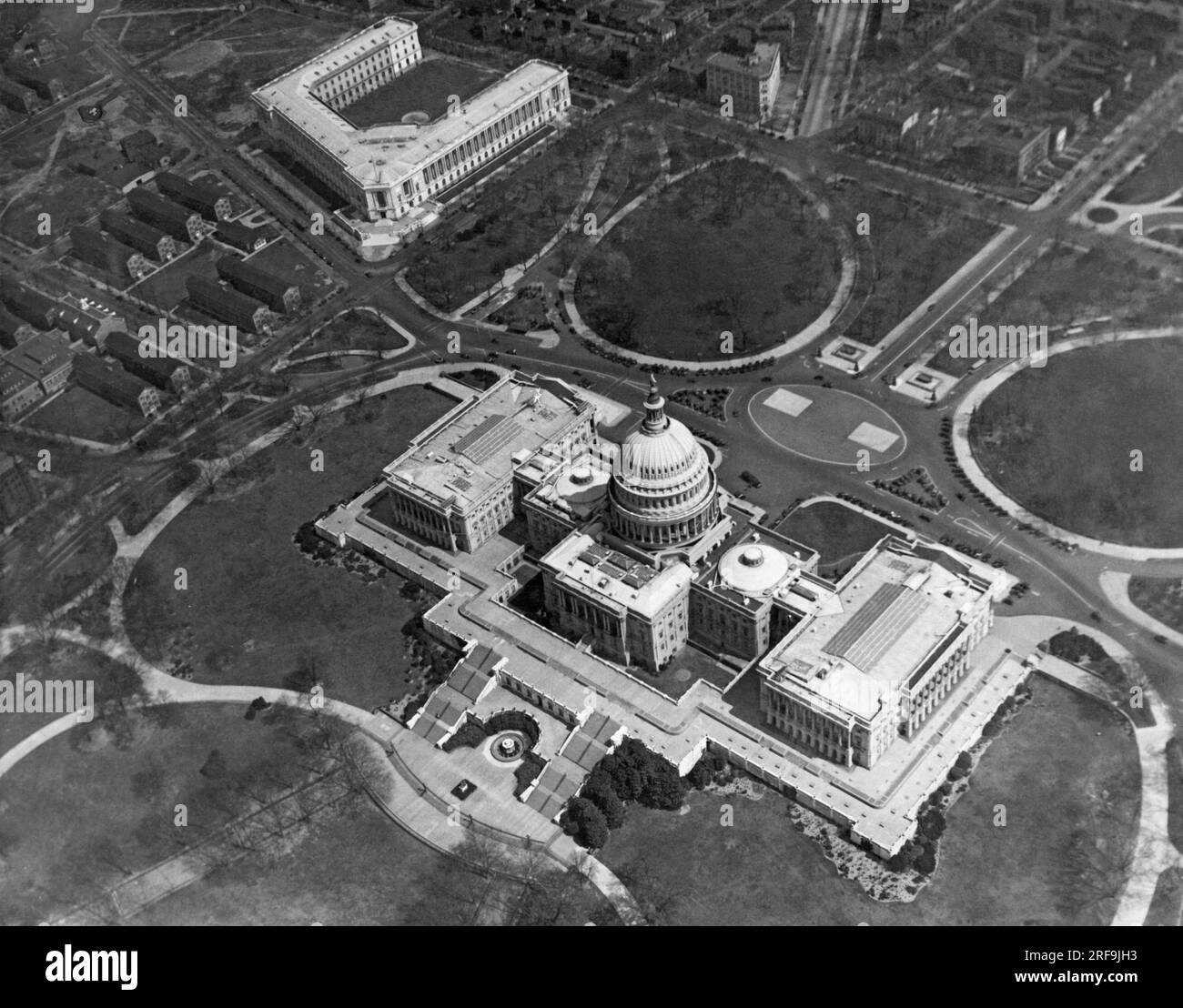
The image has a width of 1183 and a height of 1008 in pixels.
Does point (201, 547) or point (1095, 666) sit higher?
point (1095, 666)

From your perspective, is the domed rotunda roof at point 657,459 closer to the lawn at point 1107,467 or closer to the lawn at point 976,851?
the lawn at point 976,851

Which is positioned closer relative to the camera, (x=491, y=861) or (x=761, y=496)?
(x=491, y=861)

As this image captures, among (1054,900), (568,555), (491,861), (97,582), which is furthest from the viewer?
(97,582)

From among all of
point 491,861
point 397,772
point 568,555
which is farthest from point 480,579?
point 491,861

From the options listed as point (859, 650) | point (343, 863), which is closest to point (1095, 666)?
point (859, 650)

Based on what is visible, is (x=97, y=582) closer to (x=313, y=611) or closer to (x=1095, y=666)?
(x=313, y=611)

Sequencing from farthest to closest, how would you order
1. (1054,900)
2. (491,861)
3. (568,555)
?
1. (568,555)
2. (491,861)
3. (1054,900)
